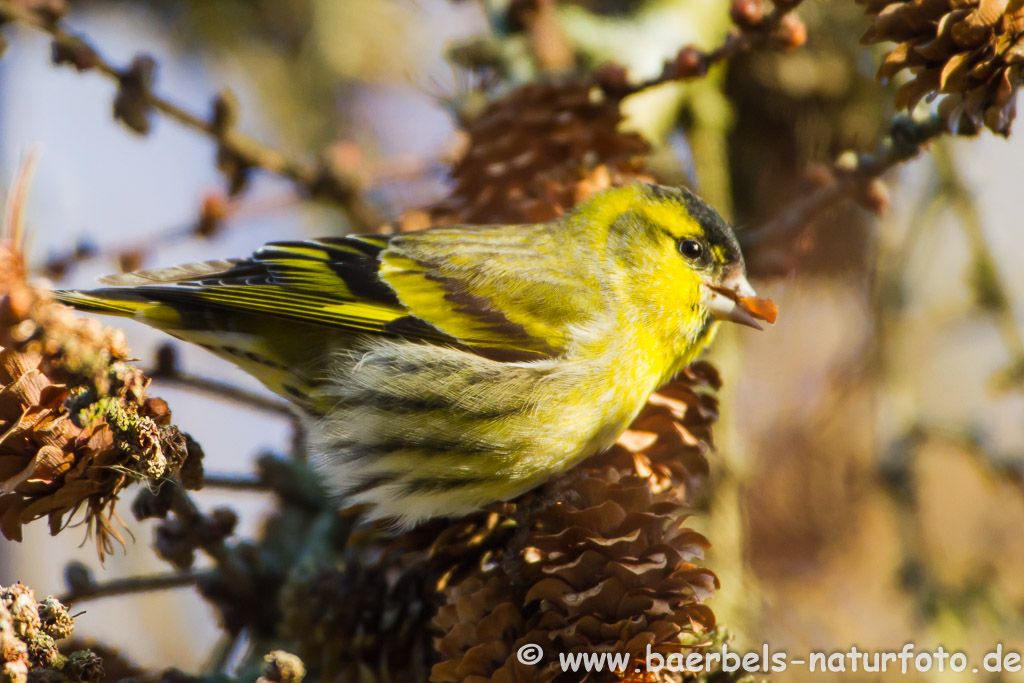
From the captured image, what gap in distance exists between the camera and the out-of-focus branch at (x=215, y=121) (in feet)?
5.17

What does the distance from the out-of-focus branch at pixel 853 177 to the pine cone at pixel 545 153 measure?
0.32m

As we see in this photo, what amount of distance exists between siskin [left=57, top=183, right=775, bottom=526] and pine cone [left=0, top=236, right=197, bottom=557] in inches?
21.1

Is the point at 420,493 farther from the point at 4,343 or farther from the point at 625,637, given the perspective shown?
the point at 4,343

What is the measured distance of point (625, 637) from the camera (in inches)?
44.7

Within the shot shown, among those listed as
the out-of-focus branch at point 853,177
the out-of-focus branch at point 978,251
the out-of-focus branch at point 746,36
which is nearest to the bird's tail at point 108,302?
the out-of-focus branch at point 746,36

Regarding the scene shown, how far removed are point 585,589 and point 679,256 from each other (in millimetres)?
828

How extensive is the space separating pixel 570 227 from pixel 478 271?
23 centimetres

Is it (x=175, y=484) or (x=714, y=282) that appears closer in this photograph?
(x=175, y=484)

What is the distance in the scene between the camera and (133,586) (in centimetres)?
142

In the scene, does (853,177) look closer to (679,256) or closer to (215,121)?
(679,256)

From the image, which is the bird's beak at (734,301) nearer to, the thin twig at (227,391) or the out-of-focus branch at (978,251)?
the out-of-focus branch at (978,251)

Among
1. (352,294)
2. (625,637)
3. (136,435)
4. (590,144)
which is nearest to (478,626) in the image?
(625,637)

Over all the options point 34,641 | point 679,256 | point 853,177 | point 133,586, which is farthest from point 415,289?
point 34,641

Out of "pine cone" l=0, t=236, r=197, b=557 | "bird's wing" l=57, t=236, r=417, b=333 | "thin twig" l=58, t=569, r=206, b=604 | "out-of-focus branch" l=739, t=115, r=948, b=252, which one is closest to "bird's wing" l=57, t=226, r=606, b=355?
"bird's wing" l=57, t=236, r=417, b=333
